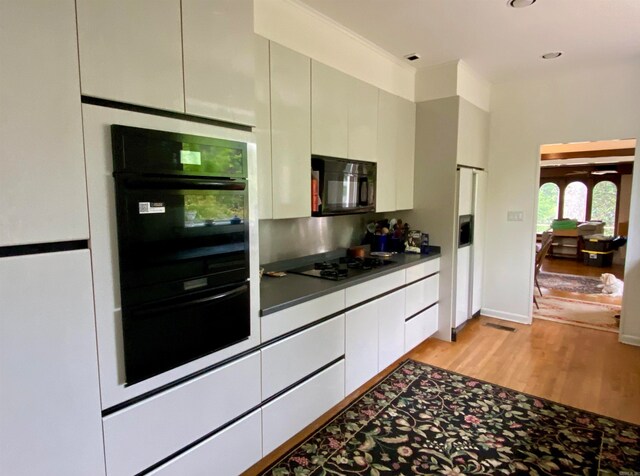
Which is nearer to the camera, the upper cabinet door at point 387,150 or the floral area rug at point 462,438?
the floral area rug at point 462,438

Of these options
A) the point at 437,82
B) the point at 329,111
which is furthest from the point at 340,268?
the point at 437,82

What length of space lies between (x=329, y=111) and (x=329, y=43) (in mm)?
525

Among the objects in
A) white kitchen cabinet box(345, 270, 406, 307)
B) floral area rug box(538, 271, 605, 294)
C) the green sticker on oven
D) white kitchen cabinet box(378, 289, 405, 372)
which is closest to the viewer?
the green sticker on oven

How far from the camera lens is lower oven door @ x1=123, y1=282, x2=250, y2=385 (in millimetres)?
1363

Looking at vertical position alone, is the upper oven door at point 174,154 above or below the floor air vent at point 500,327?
above

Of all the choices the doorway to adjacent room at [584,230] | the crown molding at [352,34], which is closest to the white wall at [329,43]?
the crown molding at [352,34]

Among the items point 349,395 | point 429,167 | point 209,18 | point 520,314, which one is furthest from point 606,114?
point 209,18

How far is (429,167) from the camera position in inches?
145

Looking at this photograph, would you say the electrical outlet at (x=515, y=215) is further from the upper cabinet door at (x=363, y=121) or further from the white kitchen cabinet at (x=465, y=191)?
the upper cabinet door at (x=363, y=121)

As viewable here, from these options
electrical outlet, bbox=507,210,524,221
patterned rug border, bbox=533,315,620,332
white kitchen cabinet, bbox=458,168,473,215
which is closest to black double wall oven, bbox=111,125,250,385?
white kitchen cabinet, bbox=458,168,473,215

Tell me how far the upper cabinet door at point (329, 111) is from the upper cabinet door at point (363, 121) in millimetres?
68

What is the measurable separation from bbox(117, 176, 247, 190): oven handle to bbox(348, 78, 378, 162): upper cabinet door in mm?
1420

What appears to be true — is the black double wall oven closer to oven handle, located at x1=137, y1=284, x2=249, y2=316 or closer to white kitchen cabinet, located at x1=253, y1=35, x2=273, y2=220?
oven handle, located at x1=137, y1=284, x2=249, y2=316

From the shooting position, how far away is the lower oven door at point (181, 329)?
1363mm
